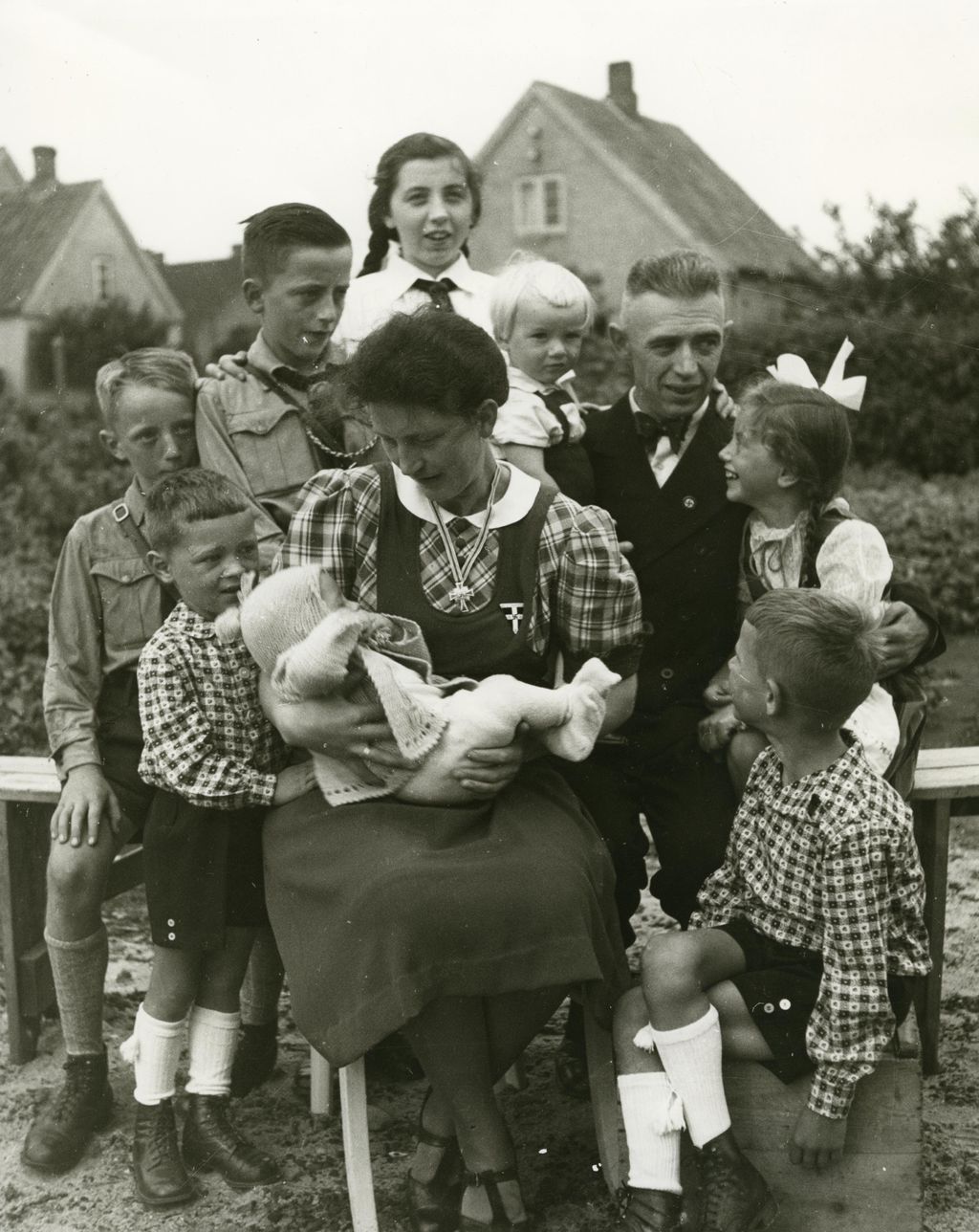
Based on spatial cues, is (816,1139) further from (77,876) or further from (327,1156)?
(77,876)

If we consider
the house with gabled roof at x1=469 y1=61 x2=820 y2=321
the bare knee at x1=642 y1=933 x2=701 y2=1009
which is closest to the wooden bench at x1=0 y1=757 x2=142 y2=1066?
the bare knee at x1=642 y1=933 x2=701 y2=1009

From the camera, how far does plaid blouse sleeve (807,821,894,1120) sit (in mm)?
2783

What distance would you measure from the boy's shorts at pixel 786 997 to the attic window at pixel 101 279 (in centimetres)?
1116

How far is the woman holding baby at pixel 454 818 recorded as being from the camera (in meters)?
2.76

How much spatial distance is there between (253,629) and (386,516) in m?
0.46

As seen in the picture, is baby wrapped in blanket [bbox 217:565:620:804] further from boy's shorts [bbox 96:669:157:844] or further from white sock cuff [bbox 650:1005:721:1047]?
boy's shorts [bbox 96:669:157:844]

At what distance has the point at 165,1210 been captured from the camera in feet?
10.5

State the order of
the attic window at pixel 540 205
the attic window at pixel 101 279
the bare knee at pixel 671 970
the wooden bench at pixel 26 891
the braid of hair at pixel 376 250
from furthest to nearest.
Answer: the attic window at pixel 540 205 → the attic window at pixel 101 279 → the braid of hair at pixel 376 250 → the wooden bench at pixel 26 891 → the bare knee at pixel 671 970

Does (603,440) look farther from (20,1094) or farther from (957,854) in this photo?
(957,854)

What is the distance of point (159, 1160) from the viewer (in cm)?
324

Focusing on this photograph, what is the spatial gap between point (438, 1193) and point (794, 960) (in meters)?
0.95

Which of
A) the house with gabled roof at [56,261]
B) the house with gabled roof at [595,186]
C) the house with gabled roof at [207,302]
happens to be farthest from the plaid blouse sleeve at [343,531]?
the house with gabled roof at [595,186]

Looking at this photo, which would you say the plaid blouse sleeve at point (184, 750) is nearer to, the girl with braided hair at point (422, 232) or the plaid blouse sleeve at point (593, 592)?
the plaid blouse sleeve at point (593, 592)

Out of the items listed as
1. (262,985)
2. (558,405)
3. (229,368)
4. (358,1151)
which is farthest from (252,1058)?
(558,405)
